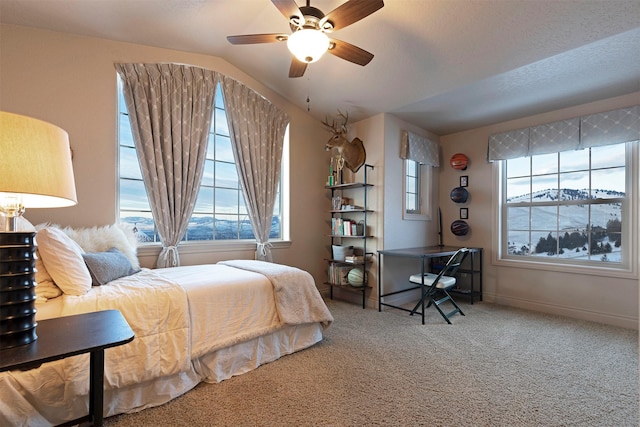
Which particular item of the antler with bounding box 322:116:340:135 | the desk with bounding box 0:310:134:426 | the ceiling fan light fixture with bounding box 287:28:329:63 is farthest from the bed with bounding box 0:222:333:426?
the antler with bounding box 322:116:340:135

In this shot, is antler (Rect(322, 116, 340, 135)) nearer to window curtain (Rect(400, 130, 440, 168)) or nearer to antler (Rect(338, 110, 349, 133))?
antler (Rect(338, 110, 349, 133))

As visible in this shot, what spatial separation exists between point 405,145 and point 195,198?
8.86 ft

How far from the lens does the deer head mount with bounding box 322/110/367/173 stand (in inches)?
150

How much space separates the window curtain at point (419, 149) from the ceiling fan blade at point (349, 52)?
1.85 meters

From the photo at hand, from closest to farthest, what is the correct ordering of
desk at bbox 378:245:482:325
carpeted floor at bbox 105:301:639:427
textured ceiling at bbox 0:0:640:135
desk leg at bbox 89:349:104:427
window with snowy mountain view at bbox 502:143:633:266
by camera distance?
1. desk leg at bbox 89:349:104:427
2. carpeted floor at bbox 105:301:639:427
3. textured ceiling at bbox 0:0:640:135
4. window with snowy mountain view at bbox 502:143:633:266
5. desk at bbox 378:245:482:325

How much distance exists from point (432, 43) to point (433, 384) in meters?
2.74

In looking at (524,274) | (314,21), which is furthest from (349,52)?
(524,274)

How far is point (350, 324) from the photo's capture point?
312cm

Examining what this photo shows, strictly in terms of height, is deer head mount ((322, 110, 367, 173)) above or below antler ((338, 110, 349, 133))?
below

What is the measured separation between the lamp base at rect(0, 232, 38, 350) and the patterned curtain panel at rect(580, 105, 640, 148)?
4.68 meters

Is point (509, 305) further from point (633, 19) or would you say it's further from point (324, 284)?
point (633, 19)

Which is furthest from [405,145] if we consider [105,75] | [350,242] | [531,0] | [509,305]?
[105,75]

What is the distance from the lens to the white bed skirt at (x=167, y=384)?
137 centimetres

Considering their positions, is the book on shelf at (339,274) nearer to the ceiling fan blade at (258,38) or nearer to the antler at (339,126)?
the antler at (339,126)
